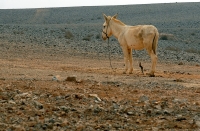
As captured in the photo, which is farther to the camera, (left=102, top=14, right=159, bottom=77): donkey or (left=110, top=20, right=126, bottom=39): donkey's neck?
(left=110, top=20, right=126, bottom=39): donkey's neck

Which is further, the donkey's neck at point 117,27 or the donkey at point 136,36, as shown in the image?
the donkey's neck at point 117,27

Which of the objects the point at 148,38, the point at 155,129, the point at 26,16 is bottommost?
the point at 155,129

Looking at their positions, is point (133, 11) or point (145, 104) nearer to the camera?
point (145, 104)

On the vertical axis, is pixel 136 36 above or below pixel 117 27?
below

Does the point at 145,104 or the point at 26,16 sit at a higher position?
the point at 26,16

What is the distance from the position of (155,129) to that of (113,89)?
3411mm

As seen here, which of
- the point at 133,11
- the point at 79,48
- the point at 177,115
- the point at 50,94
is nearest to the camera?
the point at 177,115

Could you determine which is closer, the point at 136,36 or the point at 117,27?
the point at 136,36

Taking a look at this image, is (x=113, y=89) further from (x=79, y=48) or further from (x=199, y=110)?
(x=79, y=48)

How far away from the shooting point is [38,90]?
29.1 ft

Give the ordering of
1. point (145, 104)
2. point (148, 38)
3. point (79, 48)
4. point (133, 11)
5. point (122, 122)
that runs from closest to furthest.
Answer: point (122, 122), point (145, 104), point (148, 38), point (79, 48), point (133, 11)

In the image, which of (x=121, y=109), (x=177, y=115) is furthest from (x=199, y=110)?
(x=121, y=109)

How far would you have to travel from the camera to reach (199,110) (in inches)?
298

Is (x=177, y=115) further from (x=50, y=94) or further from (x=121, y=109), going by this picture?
(x=50, y=94)
